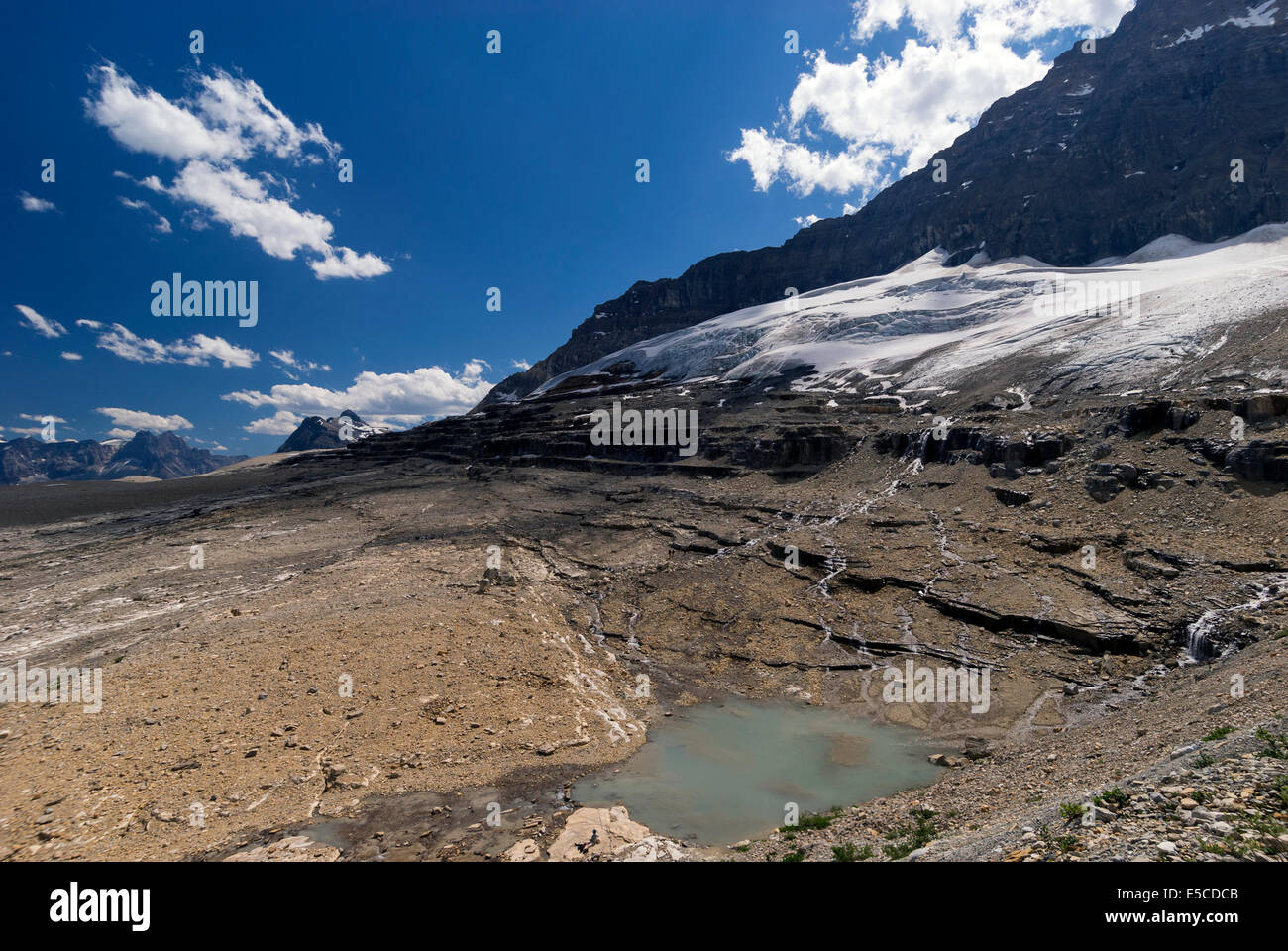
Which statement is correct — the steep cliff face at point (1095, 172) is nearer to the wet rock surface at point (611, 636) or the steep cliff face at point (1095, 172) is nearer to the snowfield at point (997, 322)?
the snowfield at point (997, 322)

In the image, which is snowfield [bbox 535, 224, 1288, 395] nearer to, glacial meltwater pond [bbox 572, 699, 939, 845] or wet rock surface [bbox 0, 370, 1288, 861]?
wet rock surface [bbox 0, 370, 1288, 861]

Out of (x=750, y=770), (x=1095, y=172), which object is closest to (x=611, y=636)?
(x=750, y=770)

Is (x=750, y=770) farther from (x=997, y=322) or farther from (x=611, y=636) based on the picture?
(x=997, y=322)

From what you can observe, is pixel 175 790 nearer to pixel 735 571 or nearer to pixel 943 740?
pixel 943 740

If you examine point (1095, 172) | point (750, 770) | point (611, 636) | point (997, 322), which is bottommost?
point (750, 770)

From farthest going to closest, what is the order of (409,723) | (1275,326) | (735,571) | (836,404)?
(836,404)
(1275,326)
(735,571)
(409,723)

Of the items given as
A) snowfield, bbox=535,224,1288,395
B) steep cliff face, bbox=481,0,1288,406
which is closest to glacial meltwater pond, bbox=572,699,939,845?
snowfield, bbox=535,224,1288,395
